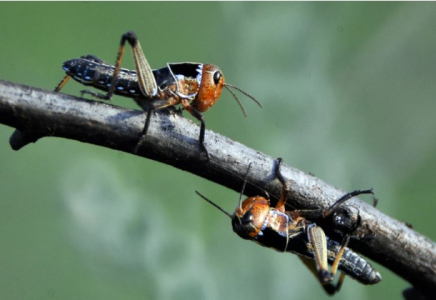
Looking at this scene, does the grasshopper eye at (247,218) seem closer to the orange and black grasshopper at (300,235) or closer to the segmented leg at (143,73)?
the orange and black grasshopper at (300,235)

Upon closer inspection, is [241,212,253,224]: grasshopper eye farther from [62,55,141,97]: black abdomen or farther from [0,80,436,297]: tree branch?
[62,55,141,97]: black abdomen

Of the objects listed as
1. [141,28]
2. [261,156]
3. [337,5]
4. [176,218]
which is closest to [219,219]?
[176,218]

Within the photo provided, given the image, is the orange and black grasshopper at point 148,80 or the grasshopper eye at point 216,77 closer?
the orange and black grasshopper at point 148,80

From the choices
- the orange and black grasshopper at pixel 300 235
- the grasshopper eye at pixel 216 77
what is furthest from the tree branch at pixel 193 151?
the grasshopper eye at pixel 216 77

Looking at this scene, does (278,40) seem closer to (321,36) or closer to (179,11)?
(321,36)

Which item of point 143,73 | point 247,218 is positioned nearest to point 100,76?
point 143,73

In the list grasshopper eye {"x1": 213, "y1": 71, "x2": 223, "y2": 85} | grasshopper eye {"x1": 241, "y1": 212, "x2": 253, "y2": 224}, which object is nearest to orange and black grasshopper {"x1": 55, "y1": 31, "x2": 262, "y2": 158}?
grasshopper eye {"x1": 213, "y1": 71, "x2": 223, "y2": 85}
